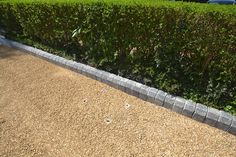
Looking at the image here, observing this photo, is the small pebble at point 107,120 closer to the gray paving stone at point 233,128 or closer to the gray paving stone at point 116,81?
the gray paving stone at point 116,81

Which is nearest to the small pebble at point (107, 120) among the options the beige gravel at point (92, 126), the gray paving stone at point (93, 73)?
the beige gravel at point (92, 126)

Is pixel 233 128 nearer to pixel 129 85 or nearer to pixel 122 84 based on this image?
pixel 129 85

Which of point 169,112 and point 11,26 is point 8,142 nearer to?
point 169,112

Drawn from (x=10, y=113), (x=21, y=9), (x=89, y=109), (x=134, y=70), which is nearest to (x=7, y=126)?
(x=10, y=113)

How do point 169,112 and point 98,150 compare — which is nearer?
point 98,150

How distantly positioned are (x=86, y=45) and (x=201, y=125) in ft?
11.8

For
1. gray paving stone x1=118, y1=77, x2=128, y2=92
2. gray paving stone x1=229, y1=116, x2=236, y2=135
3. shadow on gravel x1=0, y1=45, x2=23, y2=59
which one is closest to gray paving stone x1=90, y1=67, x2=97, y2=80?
gray paving stone x1=118, y1=77, x2=128, y2=92

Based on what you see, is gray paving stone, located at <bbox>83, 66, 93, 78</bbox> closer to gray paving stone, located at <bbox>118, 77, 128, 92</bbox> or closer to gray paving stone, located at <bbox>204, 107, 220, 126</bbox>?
gray paving stone, located at <bbox>118, 77, 128, 92</bbox>

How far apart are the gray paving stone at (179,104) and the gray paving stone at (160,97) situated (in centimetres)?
24

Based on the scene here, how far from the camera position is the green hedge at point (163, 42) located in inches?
174

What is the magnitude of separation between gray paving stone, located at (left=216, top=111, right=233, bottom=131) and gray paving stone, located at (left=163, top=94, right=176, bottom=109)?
33.0 inches

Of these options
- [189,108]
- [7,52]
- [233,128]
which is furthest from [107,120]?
[7,52]

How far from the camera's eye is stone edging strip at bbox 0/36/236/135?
420cm

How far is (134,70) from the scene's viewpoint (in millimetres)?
5688
